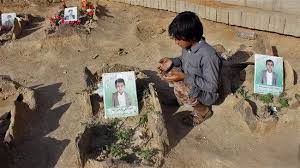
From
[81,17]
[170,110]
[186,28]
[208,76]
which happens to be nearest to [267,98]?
[208,76]

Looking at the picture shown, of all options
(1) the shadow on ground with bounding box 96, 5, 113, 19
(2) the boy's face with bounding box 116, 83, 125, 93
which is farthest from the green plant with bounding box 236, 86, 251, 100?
(1) the shadow on ground with bounding box 96, 5, 113, 19

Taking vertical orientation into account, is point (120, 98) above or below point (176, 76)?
below

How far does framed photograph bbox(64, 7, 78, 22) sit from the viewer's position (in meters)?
9.16

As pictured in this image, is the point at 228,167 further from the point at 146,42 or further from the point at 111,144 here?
the point at 146,42

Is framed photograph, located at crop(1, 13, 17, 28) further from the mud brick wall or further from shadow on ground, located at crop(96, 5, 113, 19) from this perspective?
the mud brick wall

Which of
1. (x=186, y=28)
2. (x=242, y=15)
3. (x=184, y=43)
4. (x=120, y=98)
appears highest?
(x=186, y=28)

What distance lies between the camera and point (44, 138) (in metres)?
6.59

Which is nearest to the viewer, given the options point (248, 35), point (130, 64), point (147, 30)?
point (130, 64)

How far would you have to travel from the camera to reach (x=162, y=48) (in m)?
8.39

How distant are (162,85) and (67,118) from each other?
61.2 inches

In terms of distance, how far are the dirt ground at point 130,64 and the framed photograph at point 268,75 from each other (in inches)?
17.1

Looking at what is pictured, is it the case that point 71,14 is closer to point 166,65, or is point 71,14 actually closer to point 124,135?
point 166,65

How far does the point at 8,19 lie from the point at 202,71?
187 inches

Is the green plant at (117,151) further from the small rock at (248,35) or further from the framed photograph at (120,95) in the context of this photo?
the small rock at (248,35)
